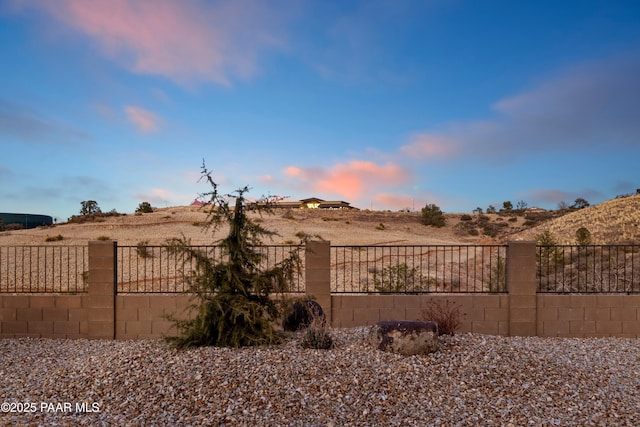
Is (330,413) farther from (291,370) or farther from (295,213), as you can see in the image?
(295,213)

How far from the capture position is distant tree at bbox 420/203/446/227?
53.5m

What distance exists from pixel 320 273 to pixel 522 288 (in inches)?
214

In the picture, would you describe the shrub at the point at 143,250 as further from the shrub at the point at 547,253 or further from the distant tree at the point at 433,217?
the distant tree at the point at 433,217

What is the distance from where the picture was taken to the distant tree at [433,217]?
53522 mm

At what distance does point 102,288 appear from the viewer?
42.5 ft

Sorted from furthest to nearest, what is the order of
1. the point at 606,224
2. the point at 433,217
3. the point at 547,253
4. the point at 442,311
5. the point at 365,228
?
the point at 433,217, the point at 365,228, the point at 606,224, the point at 547,253, the point at 442,311

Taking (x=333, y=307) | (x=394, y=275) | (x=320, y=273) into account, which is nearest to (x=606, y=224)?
(x=394, y=275)

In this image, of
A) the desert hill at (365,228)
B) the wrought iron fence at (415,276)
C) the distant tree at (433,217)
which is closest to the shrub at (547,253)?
the wrought iron fence at (415,276)

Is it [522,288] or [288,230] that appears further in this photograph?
[288,230]

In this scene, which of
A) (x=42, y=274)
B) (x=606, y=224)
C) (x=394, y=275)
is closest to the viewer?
(x=394, y=275)

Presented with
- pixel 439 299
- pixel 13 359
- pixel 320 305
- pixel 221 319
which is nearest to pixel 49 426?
pixel 221 319

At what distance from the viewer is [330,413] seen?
261 inches

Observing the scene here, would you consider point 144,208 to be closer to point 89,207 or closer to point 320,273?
point 89,207

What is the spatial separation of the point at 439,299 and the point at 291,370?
6.39 meters
